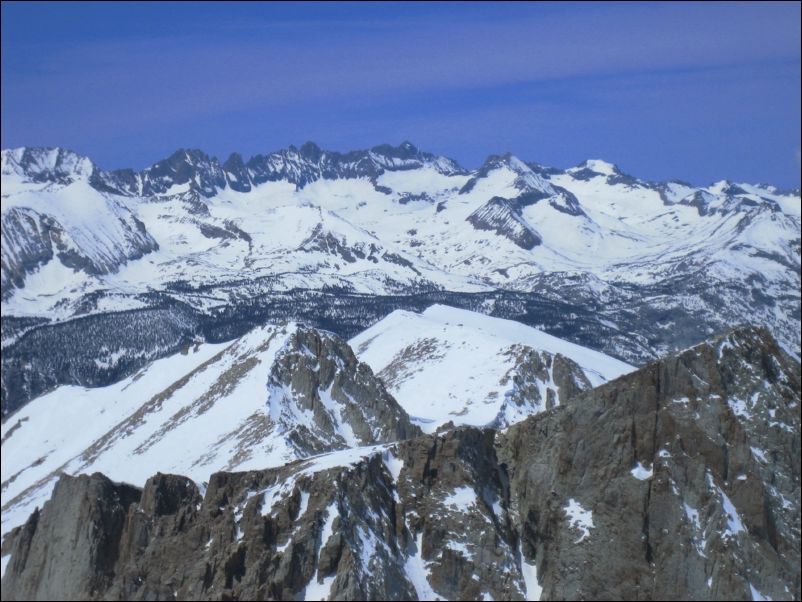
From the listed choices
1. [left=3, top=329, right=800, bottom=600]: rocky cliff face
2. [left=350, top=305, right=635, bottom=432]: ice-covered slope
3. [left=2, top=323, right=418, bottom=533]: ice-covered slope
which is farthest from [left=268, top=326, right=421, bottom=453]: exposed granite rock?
[left=3, top=329, right=800, bottom=600]: rocky cliff face

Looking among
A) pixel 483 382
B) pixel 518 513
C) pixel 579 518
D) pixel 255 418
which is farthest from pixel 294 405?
pixel 579 518

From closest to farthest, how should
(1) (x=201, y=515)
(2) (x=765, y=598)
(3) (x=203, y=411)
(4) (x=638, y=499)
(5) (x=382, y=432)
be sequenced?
1. (2) (x=765, y=598)
2. (4) (x=638, y=499)
3. (1) (x=201, y=515)
4. (5) (x=382, y=432)
5. (3) (x=203, y=411)

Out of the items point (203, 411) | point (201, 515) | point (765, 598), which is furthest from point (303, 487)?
point (203, 411)

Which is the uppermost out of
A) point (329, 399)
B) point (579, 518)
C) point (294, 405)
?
point (329, 399)

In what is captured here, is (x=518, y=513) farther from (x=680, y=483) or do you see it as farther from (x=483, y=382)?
(x=483, y=382)

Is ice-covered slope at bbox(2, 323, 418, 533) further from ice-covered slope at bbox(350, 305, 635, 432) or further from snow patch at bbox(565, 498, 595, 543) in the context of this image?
snow patch at bbox(565, 498, 595, 543)

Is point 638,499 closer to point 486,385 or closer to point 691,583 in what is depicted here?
point 691,583
